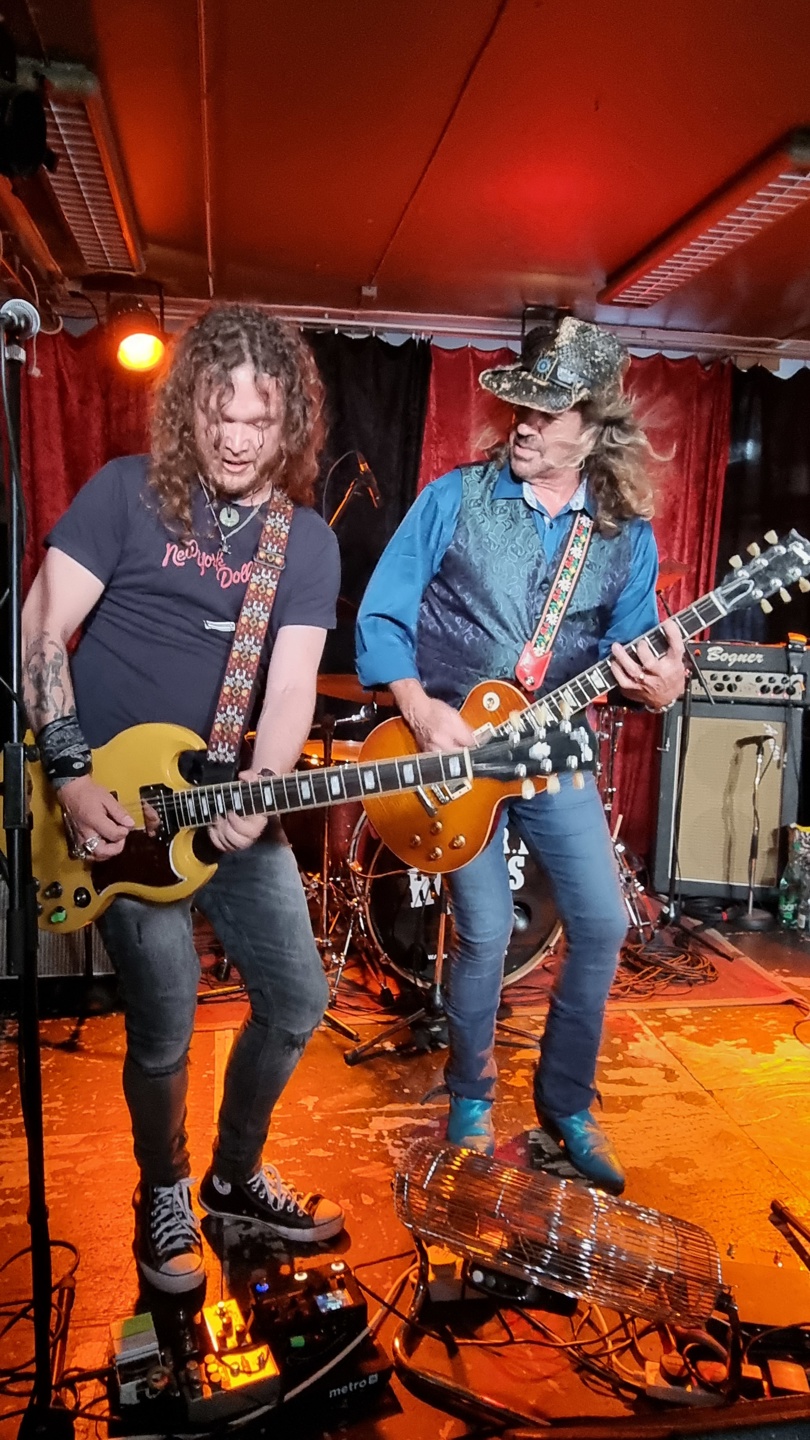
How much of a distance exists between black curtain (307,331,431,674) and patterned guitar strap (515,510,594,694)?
10.6 feet

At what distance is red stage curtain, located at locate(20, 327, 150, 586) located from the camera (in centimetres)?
547

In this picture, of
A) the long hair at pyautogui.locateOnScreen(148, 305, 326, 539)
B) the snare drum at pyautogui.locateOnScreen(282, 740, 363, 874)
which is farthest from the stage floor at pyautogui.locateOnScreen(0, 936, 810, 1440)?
the long hair at pyautogui.locateOnScreen(148, 305, 326, 539)

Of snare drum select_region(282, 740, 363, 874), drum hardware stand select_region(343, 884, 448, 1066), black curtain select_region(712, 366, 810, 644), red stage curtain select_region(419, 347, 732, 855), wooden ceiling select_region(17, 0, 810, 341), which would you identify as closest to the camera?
wooden ceiling select_region(17, 0, 810, 341)

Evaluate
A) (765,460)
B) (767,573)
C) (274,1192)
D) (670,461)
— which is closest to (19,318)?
(767,573)

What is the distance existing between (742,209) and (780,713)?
266cm

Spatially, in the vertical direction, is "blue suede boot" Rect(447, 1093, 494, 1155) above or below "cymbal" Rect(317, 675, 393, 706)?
below

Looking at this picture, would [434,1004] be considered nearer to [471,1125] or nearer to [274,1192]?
[471,1125]

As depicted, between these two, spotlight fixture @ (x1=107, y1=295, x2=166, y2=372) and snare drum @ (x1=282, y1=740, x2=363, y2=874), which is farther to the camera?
spotlight fixture @ (x1=107, y1=295, x2=166, y2=372)

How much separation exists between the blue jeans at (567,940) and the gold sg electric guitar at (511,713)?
0.08m

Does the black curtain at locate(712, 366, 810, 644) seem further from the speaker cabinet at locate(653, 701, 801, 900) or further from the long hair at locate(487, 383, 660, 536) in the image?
the long hair at locate(487, 383, 660, 536)

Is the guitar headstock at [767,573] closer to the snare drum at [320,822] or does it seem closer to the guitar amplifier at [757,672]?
the snare drum at [320,822]

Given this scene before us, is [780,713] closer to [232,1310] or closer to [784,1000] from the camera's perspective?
[784,1000]

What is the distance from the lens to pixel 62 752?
1.95 meters

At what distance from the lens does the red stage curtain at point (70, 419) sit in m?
5.47
